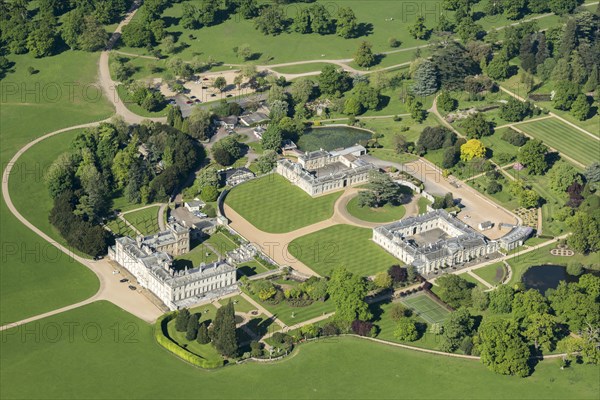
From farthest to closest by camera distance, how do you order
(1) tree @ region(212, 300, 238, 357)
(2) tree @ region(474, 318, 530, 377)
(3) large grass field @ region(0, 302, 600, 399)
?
(1) tree @ region(212, 300, 238, 357)
(2) tree @ region(474, 318, 530, 377)
(3) large grass field @ region(0, 302, 600, 399)

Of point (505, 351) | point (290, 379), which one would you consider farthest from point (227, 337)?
point (505, 351)

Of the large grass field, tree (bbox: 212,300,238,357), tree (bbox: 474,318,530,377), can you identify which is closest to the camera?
the large grass field

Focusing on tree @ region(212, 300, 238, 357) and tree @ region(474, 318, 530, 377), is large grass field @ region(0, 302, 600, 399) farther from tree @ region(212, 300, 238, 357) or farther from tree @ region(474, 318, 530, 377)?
tree @ region(212, 300, 238, 357)

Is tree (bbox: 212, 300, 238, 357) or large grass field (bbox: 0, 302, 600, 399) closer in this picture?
large grass field (bbox: 0, 302, 600, 399)

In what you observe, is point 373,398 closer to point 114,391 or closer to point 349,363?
point 349,363

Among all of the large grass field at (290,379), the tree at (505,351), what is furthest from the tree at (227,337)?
the tree at (505,351)

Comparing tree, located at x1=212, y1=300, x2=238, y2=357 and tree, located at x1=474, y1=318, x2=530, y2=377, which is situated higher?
tree, located at x1=212, y1=300, x2=238, y2=357

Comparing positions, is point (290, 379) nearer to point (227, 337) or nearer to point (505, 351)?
point (227, 337)

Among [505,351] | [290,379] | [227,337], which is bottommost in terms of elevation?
[290,379]

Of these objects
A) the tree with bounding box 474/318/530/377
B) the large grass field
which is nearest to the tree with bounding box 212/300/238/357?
the large grass field
